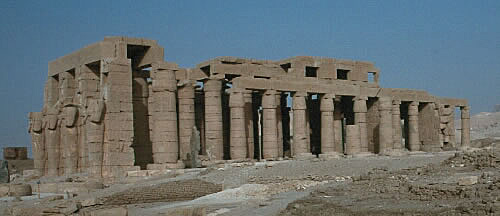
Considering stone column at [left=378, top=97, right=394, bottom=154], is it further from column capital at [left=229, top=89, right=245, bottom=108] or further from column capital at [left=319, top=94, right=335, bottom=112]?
column capital at [left=229, top=89, right=245, bottom=108]

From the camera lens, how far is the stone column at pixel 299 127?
1154 inches

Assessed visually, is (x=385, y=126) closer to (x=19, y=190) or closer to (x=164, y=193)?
(x=164, y=193)

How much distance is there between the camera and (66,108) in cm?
2730

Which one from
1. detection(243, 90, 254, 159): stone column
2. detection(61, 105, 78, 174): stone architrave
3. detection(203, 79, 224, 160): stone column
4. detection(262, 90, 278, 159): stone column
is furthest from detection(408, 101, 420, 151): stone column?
detection(61, 105, 78, 174): stone architrave

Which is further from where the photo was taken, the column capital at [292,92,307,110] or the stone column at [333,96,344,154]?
the stone column at [333,96,344,154]

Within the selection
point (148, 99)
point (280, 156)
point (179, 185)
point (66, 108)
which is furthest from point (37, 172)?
point (179, 185)

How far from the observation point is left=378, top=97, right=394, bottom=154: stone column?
108 ft

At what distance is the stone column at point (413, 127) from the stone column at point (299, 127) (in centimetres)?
819

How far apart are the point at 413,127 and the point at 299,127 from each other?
8965mm

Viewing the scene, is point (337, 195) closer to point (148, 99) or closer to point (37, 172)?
point (148, 99)

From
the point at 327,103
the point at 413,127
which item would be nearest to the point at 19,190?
the point at 327,103

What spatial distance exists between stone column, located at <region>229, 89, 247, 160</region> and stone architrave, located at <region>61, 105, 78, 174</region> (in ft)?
21.4

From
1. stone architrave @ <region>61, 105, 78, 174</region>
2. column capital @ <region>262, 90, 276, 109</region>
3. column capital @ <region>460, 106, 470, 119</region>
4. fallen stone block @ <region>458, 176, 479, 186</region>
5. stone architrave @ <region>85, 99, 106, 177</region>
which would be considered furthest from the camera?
column capital @ <region>460, 106, 470, 119</region>

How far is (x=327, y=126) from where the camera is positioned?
30.8 meters
